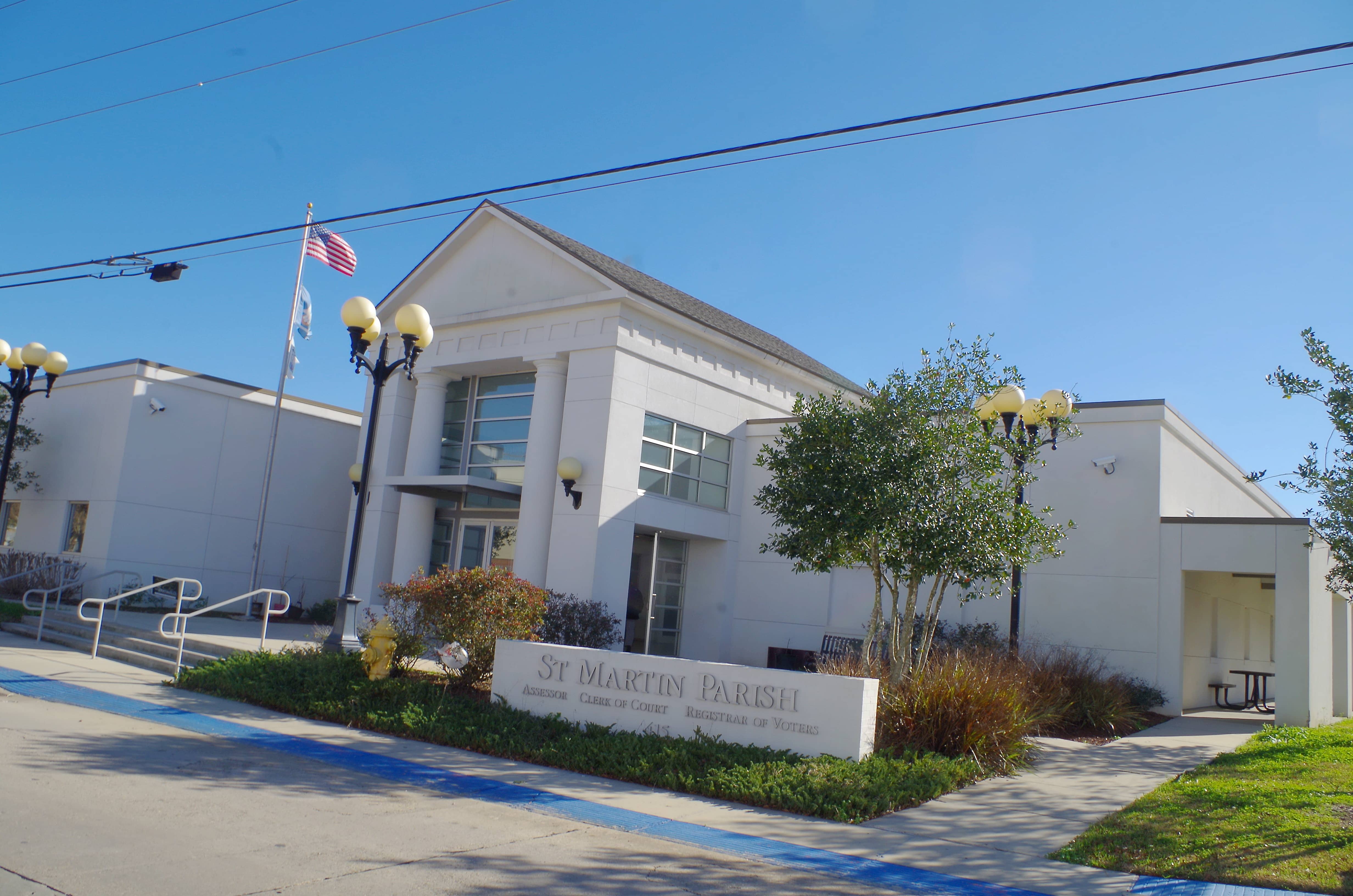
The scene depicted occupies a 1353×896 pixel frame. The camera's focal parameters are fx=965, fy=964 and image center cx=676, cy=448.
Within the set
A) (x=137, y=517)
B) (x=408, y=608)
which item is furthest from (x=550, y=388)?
(x=137, y=517)

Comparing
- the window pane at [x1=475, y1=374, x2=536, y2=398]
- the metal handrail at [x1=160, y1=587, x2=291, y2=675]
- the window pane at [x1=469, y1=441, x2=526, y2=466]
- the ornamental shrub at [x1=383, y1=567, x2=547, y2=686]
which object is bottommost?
the metal handrail at [x1=160, y1=587, x2=291, y2=675]

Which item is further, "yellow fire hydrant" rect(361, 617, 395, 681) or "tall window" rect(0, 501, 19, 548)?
"tall window" rect(0, 501, 19, 548)

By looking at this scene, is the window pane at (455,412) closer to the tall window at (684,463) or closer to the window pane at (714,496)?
the tall window at (684,463)

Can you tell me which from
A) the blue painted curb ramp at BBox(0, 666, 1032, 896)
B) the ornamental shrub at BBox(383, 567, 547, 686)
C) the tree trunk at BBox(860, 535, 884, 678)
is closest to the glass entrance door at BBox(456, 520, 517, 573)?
the ornamental shrub at BBox(383, 567, 547, 686)

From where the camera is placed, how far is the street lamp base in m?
13.0

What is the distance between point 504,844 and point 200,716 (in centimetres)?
606

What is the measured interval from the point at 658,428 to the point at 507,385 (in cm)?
378

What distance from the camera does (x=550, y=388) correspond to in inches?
741

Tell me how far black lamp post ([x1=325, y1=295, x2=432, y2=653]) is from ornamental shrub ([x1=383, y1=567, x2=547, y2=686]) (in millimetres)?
792

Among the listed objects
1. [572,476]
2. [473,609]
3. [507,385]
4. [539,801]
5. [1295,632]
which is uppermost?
[507,385]

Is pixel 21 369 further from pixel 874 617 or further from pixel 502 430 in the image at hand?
pixel 874 617

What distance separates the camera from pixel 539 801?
8.23 meters

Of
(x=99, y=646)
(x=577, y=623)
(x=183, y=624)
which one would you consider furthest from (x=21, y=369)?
(x=577, y=623)

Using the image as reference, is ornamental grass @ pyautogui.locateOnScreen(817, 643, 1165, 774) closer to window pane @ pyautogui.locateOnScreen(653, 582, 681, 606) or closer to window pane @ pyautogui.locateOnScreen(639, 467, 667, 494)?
window pane @ pyautogui.locateOnScreen(639, 467, 667, 494)
